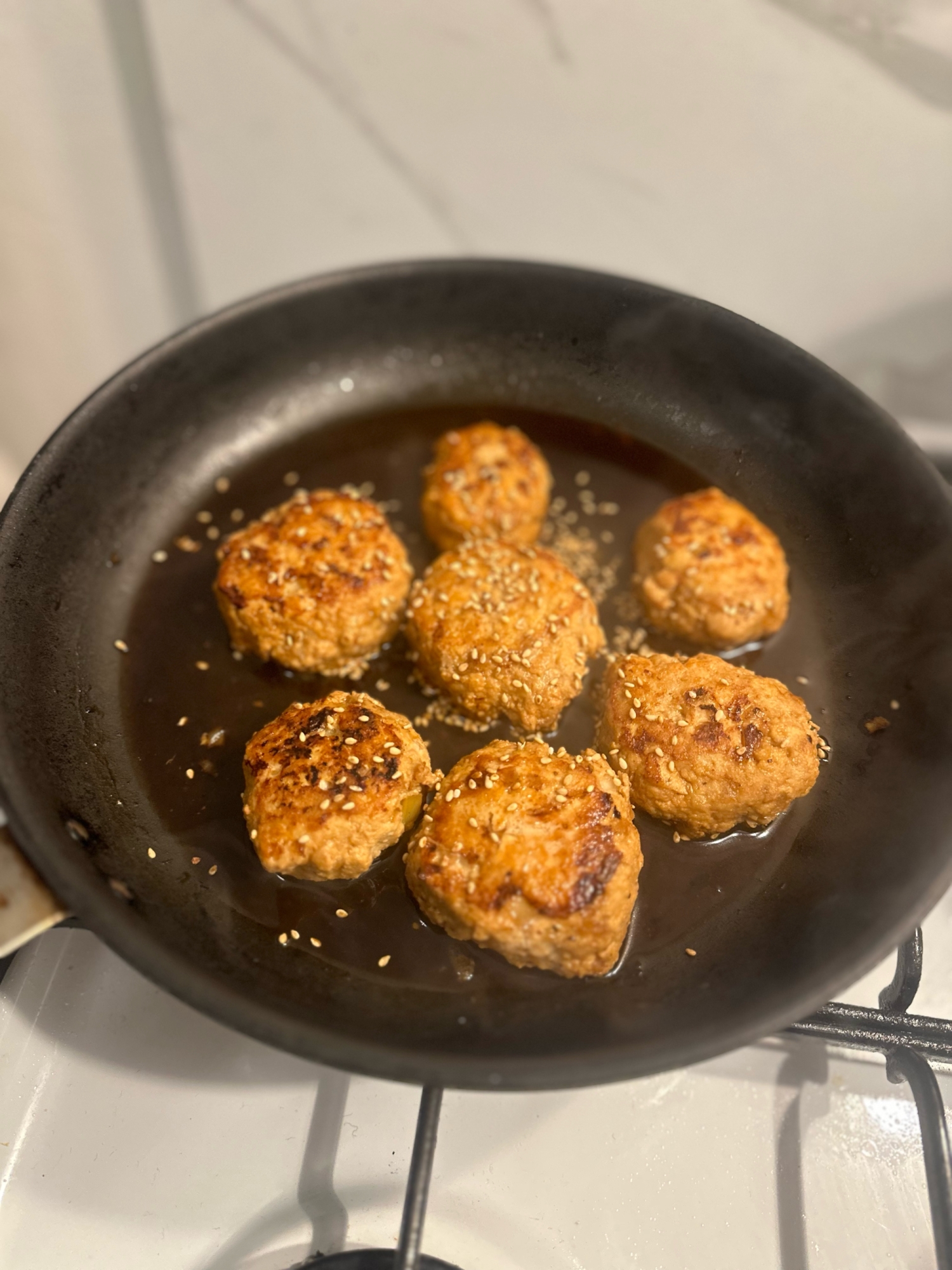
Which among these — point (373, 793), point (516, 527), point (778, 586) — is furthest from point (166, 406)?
point (778, 586)

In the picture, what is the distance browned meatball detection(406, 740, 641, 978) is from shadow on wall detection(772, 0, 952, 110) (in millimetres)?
2354

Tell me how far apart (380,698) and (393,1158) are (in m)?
1.02

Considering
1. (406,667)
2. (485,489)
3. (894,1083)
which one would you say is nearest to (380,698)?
(406,667)

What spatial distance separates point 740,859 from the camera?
1.94 meters

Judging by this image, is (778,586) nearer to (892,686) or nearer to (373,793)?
(892,686)

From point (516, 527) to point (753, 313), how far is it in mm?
1650

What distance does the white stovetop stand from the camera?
1643 mm

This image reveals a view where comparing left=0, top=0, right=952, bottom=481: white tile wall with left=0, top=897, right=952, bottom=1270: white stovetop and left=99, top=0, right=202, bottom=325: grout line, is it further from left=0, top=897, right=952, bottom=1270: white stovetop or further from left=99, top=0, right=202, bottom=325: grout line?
left=0, top=897, right=952, bottom=1270: white stovetop

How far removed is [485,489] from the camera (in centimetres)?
234

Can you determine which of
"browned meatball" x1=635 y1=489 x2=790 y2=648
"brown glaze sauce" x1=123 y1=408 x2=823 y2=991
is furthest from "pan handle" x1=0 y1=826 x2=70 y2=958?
"browned meatball" x1=635 y1=489 x2=790 y2=648

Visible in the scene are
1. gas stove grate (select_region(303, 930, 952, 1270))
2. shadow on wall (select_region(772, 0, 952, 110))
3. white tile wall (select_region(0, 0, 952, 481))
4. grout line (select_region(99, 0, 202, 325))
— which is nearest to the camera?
gas stove grate (select_region(303, 930, 952, 1270))

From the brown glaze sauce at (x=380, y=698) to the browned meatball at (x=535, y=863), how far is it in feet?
0.34

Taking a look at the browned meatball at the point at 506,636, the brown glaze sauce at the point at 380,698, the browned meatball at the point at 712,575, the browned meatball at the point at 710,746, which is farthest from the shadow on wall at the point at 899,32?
the browned meatball at the point at 710,746

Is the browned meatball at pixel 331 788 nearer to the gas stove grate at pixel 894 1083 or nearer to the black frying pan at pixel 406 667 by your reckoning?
the black frying pan at pixel 406 667
